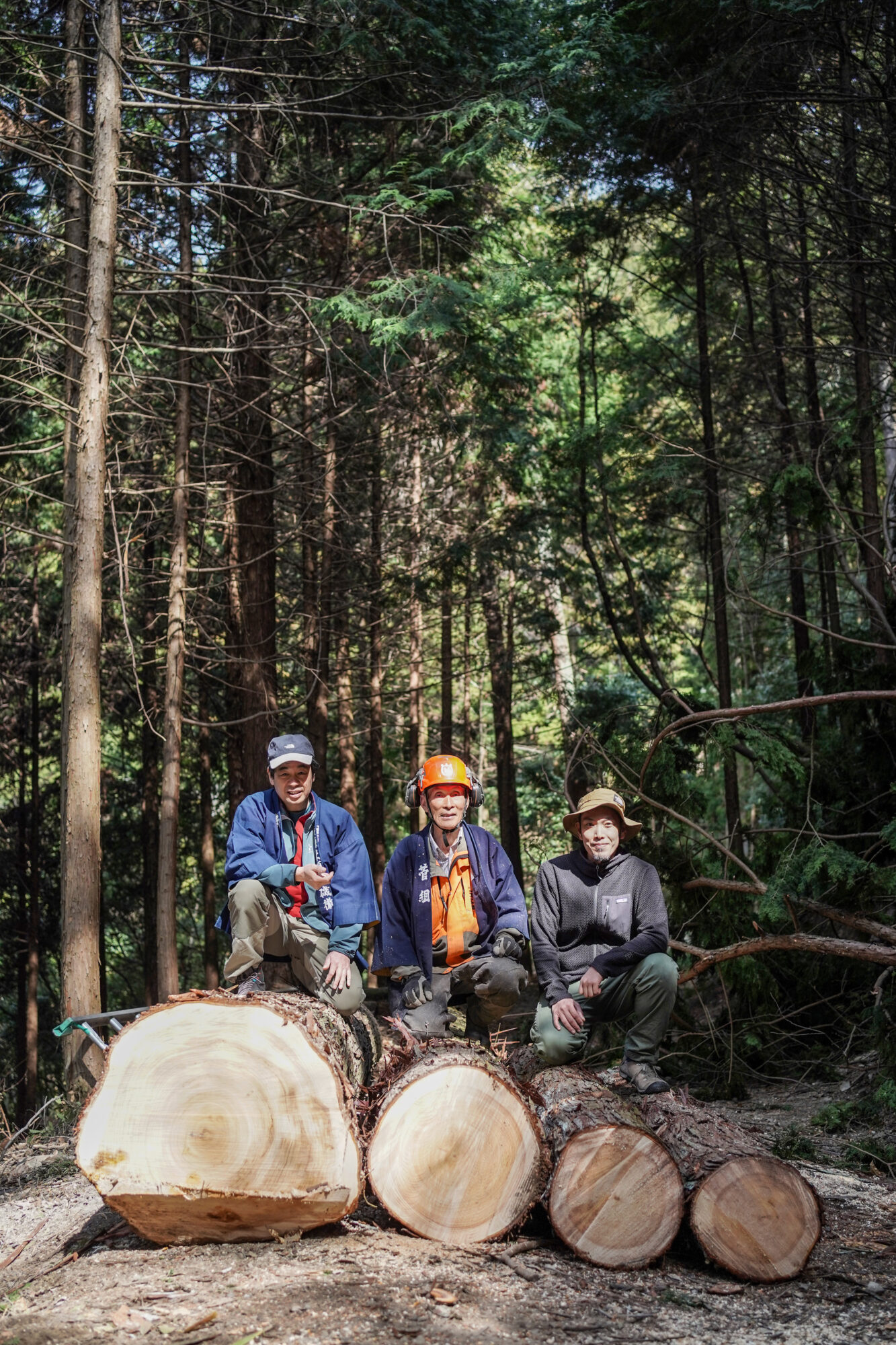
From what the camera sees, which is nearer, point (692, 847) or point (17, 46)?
point (692, 847)

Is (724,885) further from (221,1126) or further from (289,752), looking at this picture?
(221,1126)

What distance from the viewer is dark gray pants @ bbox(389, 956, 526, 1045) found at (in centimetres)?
476

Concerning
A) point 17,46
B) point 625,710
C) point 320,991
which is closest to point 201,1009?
point 320,991

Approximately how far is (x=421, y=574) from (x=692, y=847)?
25.2 feet

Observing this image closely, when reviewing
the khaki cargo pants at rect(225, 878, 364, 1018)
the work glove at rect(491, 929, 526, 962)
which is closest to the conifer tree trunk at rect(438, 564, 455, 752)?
the work glove at rect(491, 929, 526, 962)

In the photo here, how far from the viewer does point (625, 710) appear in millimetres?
8305

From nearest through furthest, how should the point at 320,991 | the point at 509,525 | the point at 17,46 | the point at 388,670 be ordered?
the point at 320,991 → the point at 17,46 → the point at 509,525 → the point at 388,670

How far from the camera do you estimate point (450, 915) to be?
16.4ft

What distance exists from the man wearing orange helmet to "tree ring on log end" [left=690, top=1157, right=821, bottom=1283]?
1316mm

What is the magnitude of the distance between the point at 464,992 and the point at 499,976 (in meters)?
0.24

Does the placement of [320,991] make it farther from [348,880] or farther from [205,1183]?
[205,1183]

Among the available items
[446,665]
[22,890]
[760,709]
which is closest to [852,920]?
[760,709]

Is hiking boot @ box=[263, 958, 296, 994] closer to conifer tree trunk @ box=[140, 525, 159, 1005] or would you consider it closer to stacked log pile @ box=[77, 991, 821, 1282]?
stacked log pile @ box=[77, 991, 821, 1282]

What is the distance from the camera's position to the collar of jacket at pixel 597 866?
5.26m
